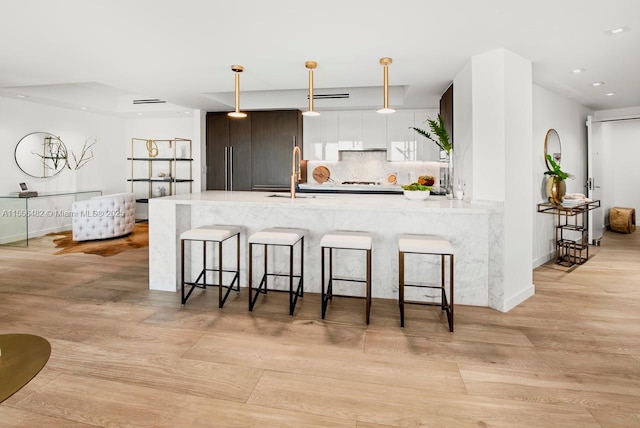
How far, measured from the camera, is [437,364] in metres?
2.41

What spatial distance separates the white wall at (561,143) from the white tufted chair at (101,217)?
21.4ft

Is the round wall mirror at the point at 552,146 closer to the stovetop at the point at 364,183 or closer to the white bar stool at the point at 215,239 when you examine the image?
the stovetop at the point at 364,183

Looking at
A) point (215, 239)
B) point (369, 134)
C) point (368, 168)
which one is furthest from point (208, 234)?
point (368, 168)

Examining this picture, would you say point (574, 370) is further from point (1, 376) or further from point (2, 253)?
point (2, 253)

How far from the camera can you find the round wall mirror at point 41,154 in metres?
6.36

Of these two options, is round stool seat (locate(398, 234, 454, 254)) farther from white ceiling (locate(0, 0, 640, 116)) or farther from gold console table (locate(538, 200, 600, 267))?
gold console table (locate(538, 200, 600, 267))

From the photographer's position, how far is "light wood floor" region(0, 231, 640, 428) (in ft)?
6.27

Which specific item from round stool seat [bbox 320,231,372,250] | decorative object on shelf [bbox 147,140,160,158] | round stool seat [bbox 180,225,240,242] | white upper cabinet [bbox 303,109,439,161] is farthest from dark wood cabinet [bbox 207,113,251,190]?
round stool seat [bbox 320,231,372,250]

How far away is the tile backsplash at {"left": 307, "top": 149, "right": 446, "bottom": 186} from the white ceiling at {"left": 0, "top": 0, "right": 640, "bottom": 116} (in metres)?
1.96

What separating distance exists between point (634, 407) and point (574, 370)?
14.8 inches

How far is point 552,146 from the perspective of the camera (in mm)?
5316

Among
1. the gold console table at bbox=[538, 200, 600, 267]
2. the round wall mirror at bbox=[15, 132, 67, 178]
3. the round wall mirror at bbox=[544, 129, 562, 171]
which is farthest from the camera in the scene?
the round wall mirror at bbox=[15, 132, 67, 178]

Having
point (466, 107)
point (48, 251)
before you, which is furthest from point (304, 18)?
point (48, 251)

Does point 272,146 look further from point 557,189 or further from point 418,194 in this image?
point 557,189
